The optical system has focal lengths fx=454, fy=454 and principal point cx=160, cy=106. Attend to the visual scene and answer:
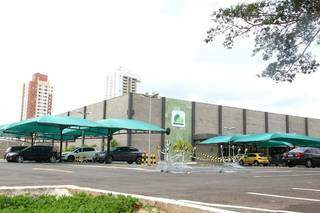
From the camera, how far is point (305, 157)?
34844mm

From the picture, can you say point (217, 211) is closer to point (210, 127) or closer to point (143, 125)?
point (143, 125)

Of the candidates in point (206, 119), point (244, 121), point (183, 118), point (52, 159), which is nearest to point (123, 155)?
point (52, 159)

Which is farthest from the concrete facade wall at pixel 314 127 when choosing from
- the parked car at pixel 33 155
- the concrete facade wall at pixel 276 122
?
the parked car at pixel 33 155

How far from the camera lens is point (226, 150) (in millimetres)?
61719

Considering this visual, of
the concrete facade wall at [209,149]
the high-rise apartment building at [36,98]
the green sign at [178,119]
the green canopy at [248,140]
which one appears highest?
the high-rise apartment building at [36,98]

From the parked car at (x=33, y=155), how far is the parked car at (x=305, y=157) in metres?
19.5

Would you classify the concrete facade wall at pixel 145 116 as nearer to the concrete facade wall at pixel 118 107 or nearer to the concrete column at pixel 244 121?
the concrete facade wall at pixel 118 107

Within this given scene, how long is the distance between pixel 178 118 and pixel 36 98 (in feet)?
166

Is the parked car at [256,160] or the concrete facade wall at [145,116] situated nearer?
the parked car at [256,160]

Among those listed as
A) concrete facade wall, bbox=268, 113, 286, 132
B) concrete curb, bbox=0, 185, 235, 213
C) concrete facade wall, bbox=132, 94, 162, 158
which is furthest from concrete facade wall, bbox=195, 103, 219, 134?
concrete curb, bbox=0, 185, 235, 213

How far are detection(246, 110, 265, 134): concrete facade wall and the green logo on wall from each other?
1200 centimetres

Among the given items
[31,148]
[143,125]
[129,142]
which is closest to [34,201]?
[31,148]

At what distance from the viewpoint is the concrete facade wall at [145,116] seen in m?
57.8

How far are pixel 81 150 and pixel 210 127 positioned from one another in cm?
2506
